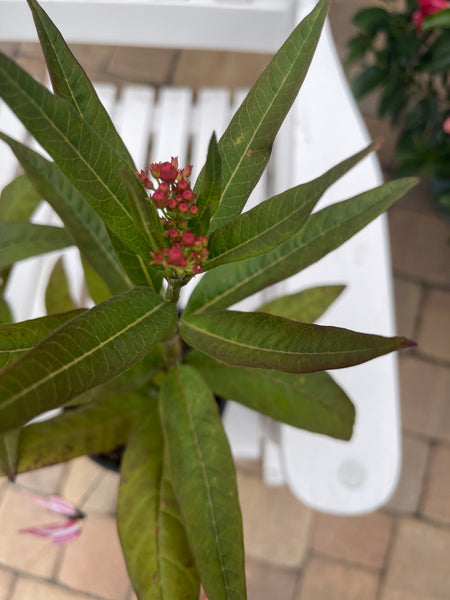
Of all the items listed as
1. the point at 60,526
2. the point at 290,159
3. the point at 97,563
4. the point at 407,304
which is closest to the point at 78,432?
the point at 60,526

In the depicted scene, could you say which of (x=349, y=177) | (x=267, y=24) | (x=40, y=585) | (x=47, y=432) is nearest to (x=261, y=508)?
(x=40, y=585)

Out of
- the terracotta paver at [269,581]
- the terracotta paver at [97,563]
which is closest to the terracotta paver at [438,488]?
the terracotta paver at [269,581]

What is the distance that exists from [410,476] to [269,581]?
1.38 ft

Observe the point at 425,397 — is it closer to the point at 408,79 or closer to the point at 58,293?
the point at 408,79

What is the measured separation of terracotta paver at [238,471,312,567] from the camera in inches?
53.2

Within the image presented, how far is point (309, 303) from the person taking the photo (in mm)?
683

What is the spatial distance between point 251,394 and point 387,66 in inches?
40.5

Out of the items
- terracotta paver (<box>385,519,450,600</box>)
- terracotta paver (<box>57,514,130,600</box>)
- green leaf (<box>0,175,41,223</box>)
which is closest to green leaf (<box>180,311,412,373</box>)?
green leaf (<box>0,175,41,223</box>)

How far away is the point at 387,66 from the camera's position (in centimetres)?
136

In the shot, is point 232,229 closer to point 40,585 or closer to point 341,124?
point 341,124

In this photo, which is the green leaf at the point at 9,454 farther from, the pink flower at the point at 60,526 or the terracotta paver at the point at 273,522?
the terracotta paver at the point at 273,522

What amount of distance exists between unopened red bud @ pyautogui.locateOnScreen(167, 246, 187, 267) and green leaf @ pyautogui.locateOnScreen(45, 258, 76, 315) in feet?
1.29

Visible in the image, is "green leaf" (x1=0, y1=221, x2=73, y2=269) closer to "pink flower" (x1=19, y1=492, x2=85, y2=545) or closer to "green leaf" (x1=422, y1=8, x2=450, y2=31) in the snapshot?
"pink flower" (x1=19, y1=492, x2=85, y2=545)

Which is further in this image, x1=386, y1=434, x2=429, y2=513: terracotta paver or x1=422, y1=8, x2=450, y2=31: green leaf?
x1=386, y1=434, x2=429, y2=513: terracotta paver
